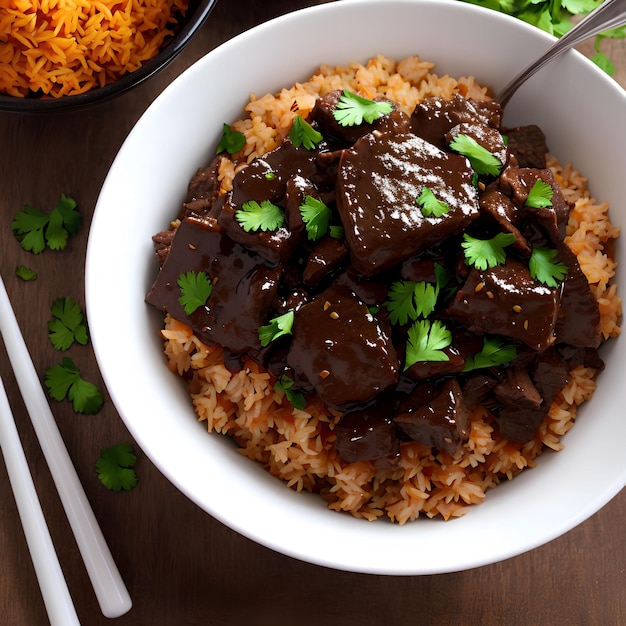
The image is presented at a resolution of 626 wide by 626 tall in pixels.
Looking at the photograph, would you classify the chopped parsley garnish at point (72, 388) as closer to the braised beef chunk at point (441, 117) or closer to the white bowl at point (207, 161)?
the white bowl at point (207, 161)

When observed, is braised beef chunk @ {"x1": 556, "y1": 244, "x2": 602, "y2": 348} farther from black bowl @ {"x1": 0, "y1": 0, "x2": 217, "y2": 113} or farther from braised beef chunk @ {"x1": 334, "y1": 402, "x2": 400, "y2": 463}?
black bowl @ {"x1": 0, "y1": 0, "x2": 217, "y2": 113}

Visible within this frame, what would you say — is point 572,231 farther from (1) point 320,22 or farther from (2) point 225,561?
(2) point 225,561

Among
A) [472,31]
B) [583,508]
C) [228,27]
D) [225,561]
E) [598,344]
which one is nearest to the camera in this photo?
[583,508]

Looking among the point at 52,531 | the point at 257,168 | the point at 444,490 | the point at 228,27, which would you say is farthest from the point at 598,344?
the point at 52,531

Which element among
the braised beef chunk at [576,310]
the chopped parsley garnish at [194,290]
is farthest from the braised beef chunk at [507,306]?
the chopped parsley garnish at [194,290]

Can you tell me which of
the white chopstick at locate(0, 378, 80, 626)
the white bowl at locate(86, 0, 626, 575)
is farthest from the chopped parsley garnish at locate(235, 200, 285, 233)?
the white chopstick at locate(0, 378, 80, 626)

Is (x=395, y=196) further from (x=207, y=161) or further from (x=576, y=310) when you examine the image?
(x=207, y=161)

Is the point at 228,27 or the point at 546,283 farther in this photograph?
the point at 228,27
